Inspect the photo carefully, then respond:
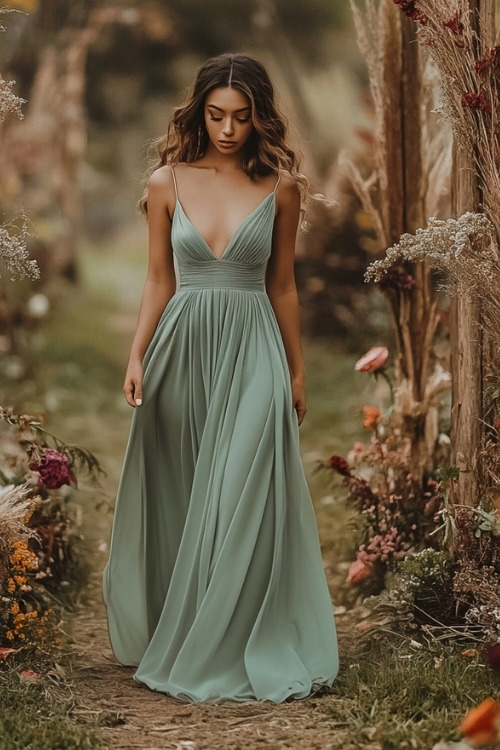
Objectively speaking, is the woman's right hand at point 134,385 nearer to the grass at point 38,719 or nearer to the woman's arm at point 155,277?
the woman's arm at point 155,277

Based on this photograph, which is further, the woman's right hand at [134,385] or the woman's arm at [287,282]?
the woman's arm at [287,282]

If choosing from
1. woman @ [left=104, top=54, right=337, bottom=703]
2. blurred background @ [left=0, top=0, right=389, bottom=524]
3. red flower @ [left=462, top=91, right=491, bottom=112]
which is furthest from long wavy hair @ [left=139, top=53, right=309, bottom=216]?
blurred background @ [left=0, top=0, right=389, bottom=524]

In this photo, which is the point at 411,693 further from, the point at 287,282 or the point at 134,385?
the point at 287,282

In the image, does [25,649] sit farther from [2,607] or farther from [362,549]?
[362,549]

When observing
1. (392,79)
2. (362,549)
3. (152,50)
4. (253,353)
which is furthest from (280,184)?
(152,50)

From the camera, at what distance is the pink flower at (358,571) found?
Result: 184 inches

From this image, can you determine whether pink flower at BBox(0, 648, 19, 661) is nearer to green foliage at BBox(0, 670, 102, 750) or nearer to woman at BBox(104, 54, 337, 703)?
green foliage at BBox(0, 670, 102, 750)

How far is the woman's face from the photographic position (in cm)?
380

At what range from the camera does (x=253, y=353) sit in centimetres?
386

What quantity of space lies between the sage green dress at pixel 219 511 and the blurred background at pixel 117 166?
11.6 ft

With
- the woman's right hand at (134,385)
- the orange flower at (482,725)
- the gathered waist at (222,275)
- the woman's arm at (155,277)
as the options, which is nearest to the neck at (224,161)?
the woman's arm at (155,277)

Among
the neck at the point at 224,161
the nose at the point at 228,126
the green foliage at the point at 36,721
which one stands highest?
the nose at the point at 228,126

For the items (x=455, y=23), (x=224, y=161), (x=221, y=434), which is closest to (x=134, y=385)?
(x=221, y=434)

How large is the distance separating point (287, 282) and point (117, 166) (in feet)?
14.6
